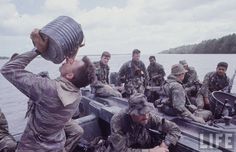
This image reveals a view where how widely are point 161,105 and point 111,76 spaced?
5150 mm

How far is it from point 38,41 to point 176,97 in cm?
294

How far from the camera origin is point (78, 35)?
234 cm

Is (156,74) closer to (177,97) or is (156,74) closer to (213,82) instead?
(213,82)

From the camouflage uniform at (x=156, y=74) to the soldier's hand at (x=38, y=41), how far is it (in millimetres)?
8334

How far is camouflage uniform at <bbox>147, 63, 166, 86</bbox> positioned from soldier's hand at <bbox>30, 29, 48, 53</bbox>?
27.3 ft

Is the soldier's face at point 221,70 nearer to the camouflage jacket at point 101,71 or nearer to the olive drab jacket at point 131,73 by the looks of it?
the olive drab jacket at point 131,73

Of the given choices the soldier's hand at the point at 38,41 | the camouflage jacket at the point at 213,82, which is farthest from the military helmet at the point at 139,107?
the camouflage jacket at the point at 213,82

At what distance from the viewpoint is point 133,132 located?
394cm

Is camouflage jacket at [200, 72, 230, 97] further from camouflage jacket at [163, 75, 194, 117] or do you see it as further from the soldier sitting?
the soldier sitting

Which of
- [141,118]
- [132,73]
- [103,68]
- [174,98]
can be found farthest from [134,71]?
[141,118]

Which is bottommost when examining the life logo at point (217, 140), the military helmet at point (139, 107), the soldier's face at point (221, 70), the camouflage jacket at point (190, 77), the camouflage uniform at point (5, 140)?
the life logo at point (217, 140)

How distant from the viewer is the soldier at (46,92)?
215 cm

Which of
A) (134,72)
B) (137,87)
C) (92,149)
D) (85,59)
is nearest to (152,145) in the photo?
(92,149)

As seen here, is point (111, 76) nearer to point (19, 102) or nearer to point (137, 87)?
point (137, 87)
